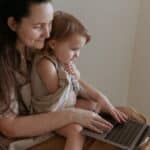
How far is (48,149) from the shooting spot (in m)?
1.24

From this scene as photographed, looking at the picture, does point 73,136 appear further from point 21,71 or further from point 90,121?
point 21,71

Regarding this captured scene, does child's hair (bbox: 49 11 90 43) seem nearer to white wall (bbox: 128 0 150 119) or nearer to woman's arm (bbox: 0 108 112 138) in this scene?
woman's arm (bbox: 0 108 112 138)

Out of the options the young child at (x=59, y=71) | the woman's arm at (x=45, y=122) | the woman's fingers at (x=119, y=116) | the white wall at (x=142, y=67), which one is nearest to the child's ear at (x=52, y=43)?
the young child at (x=59, y=71)

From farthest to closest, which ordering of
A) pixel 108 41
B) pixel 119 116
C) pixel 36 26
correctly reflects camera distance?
1. pixel 108 41
2. pixel 119 116
3. pixel 36 26

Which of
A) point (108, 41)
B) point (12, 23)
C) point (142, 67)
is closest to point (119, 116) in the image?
point (12, 23)

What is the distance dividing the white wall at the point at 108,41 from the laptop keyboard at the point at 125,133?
24.3 inches

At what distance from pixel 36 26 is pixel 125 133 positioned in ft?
1.50

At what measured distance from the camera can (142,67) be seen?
6.91 feet

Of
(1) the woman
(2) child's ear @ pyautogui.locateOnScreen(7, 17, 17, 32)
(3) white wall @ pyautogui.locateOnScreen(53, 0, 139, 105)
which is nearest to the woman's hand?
(1) the woman

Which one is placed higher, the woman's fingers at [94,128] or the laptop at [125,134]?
the woman's fingers at [94,128]

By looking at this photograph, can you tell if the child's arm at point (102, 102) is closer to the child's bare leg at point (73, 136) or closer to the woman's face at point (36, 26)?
the child's bare leg at point (73, 136)

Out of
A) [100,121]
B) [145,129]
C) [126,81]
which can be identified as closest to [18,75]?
[100,121]

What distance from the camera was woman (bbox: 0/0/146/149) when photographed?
1157mm

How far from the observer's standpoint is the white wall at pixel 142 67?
6.60 feet
